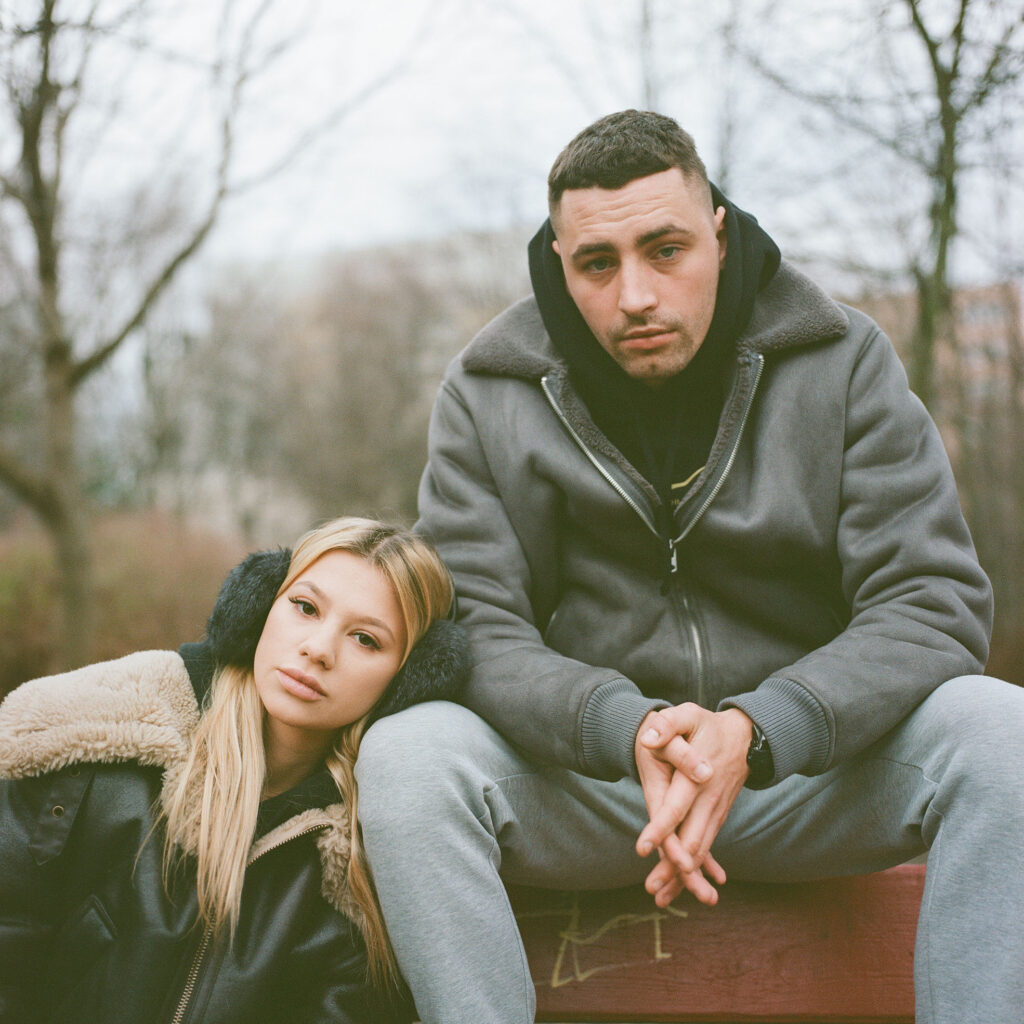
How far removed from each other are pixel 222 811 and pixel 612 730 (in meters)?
0.75

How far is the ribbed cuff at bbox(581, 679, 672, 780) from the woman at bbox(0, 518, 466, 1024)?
314mm

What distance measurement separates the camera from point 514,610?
223cm

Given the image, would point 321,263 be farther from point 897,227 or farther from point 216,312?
point 897,227

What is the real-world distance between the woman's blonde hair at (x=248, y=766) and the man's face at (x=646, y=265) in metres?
0.67

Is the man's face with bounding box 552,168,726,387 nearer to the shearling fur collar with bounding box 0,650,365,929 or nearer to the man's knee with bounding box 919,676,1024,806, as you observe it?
the man's knee with bounding box 919,676,1024,806

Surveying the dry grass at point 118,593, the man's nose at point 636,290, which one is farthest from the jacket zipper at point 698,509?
the dry grass at point 118,593

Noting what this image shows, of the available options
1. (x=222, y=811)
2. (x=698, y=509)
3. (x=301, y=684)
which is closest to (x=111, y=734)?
(x=222, y=811)

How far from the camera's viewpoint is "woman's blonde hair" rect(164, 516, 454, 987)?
1.80m

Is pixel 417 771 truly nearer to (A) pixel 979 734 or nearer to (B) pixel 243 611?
(B) pixel 243 611

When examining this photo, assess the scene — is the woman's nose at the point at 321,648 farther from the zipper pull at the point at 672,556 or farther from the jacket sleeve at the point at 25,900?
the zipper pull at the point at 672,556

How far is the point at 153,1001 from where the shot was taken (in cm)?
172

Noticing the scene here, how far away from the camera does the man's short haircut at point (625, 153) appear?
2.18m

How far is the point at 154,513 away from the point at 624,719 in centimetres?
1108

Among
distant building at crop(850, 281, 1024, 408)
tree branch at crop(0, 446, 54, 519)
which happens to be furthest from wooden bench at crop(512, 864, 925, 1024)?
distant building at crop(850, 281, 1024, 408)
